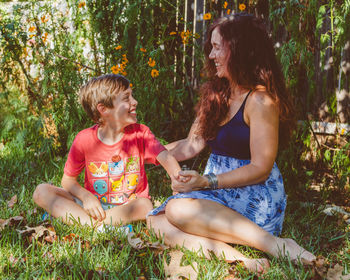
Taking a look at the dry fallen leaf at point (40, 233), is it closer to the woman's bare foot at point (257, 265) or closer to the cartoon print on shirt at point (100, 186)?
the cartoon print on shirt at point (100, 186)

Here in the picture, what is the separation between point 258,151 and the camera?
2002mm

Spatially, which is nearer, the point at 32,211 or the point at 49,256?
the point at 49,256

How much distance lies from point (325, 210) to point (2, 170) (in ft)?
8.97

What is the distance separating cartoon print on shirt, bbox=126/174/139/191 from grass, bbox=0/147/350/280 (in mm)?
244

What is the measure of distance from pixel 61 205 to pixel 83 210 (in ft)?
0.46

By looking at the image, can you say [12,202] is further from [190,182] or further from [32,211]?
[190,182]

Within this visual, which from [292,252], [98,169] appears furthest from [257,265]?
[98,169]

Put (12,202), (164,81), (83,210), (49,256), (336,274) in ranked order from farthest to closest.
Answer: (164,81), (12,202), (83,210), (49,256), (336,274)

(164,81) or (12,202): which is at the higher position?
(164,81)

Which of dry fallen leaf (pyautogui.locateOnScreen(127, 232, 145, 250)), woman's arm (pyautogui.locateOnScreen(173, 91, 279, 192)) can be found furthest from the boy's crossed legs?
woman's arm (pyautogui.locateOnScreen(173, 91, 279, 192))

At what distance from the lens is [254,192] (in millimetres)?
2131

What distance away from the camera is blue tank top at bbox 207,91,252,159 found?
2121mm

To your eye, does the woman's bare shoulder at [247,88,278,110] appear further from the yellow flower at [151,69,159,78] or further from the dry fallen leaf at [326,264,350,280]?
the yellow flower at [151,69,159,78]

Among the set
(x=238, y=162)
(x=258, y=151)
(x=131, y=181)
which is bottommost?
(x=131, y=181)
